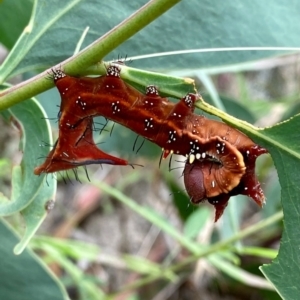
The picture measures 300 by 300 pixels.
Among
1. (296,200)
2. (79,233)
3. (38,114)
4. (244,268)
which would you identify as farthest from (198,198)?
(79,233)

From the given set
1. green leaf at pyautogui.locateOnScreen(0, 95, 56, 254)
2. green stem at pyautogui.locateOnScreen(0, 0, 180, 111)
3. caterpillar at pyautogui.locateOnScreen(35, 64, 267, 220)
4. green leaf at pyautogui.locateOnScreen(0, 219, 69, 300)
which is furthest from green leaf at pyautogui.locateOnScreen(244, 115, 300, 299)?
green leaf at pyautogui.locateOnScreen(0, 219, 69, 300)

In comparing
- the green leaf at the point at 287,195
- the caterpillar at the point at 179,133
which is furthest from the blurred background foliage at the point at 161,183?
the green leaf at the point at 287,195

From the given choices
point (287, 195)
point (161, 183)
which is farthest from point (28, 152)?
point (161, 183)

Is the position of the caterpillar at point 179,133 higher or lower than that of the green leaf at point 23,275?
higher

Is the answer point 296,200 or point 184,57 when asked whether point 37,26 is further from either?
point 296,200

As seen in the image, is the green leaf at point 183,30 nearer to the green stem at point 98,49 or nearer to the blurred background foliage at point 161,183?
the blurred background foliage at point 161,183

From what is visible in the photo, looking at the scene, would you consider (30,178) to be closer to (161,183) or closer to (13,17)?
(13,17)
